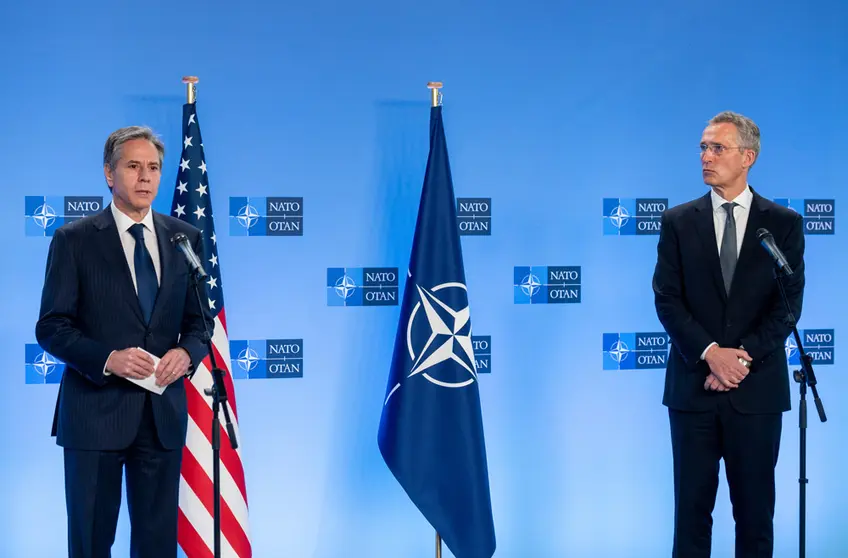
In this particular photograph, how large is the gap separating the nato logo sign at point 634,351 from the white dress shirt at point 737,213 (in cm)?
121

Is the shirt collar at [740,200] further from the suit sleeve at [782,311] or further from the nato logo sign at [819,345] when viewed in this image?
the nato logo sign at [819,345]

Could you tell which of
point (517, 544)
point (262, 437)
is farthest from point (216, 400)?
point (517, 544)

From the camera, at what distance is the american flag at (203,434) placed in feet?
11.8

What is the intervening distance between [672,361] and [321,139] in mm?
1917

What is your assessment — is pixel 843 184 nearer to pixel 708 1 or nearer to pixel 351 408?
pixel 708 1

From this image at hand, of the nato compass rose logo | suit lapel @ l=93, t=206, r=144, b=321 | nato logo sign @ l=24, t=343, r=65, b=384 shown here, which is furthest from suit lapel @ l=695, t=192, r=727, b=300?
nato logo sign @ l=24, t=343, r=65, b=384

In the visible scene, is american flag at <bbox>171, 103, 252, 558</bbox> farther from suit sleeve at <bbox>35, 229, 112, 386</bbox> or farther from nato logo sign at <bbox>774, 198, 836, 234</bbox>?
nato logo sign at <bbox>774, 198, 836, 234</bbox>

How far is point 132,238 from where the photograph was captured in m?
3.06

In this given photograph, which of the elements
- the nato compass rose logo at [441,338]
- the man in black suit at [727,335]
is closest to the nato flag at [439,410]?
the nato compass rose logo at [441,338]

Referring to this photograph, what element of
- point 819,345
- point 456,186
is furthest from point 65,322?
point 819,345

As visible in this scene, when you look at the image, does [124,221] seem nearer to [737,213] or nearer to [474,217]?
[474,217]

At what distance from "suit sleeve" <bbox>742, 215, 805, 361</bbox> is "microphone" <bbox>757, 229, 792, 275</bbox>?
0.24 meters

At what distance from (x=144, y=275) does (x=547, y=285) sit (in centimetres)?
206

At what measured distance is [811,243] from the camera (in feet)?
15.2
